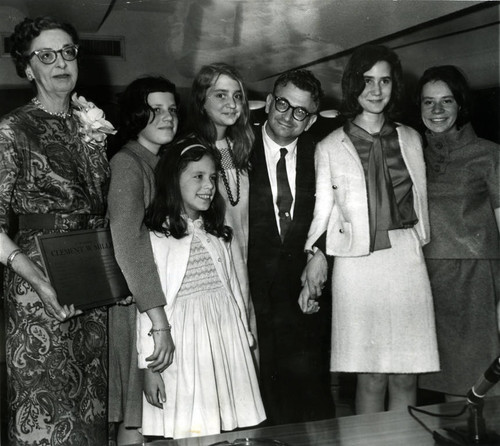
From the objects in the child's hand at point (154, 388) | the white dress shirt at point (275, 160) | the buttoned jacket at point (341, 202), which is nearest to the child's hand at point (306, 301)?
the buttoned jacket at point (341, 202)

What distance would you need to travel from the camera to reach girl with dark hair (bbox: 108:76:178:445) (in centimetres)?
202

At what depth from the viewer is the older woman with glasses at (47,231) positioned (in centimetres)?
178

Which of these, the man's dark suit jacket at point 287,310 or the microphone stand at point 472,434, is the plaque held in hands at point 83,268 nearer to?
the man's dark suit jacket at point 287,310

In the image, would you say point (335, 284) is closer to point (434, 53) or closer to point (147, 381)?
point (147, 381)

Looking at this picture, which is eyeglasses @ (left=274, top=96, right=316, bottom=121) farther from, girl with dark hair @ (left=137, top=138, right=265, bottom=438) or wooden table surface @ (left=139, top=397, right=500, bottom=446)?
wooden table surface @ (left=139, top=397, right=500, bottom=446)

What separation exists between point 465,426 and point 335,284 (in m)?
0.86

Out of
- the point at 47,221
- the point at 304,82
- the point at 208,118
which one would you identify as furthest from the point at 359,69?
the point at 47,221

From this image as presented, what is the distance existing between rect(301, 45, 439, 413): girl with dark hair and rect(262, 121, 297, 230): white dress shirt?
0.31 ft

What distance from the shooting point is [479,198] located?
8.13ft

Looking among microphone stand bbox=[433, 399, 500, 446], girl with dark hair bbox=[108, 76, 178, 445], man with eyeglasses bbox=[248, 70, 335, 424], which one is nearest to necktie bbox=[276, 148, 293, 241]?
man with eyeglasses bbox=[248, 70, 335, 424]

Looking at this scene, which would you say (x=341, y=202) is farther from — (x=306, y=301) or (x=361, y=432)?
(x=361, y=432)

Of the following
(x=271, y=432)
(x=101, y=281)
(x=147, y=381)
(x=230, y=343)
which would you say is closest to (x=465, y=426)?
(x=271, y=432)

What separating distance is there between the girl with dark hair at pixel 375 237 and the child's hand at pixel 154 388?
2.13 ft

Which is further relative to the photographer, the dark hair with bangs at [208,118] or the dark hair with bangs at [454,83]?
the dark hair with bangs at [454,83]
